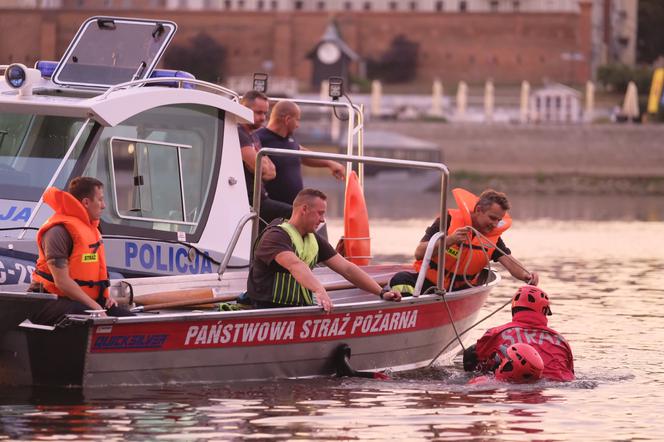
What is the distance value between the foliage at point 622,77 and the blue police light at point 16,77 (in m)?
75.0

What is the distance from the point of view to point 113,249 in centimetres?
1281

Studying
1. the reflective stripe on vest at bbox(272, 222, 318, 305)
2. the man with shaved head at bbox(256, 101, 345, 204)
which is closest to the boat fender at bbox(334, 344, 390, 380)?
the reflective stripe on vest at bbox(272, 222, 318, 305)

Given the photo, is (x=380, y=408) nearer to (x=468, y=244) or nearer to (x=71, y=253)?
(x=468, y=244)

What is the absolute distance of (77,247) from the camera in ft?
36.2

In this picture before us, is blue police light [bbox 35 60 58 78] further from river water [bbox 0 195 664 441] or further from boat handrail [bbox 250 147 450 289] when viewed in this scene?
river water [bbox 0 195 664 441]

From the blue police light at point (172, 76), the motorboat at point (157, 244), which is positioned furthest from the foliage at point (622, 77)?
the blue police light at point (172, 76)

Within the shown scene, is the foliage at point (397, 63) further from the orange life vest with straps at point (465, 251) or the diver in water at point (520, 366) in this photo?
the diver in water at point (520, 366)

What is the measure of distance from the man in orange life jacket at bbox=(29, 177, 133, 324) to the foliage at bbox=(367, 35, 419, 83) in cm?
8385

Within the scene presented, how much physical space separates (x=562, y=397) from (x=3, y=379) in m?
3.88

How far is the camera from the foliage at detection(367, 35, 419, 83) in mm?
94812

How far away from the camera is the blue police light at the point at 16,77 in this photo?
12.5m

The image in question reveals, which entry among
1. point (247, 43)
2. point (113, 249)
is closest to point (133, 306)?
point (113, 249)

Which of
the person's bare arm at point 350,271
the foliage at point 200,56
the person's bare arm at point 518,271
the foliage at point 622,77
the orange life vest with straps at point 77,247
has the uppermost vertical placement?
the foliage at point 200,56

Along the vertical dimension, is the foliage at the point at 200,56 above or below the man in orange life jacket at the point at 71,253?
above
